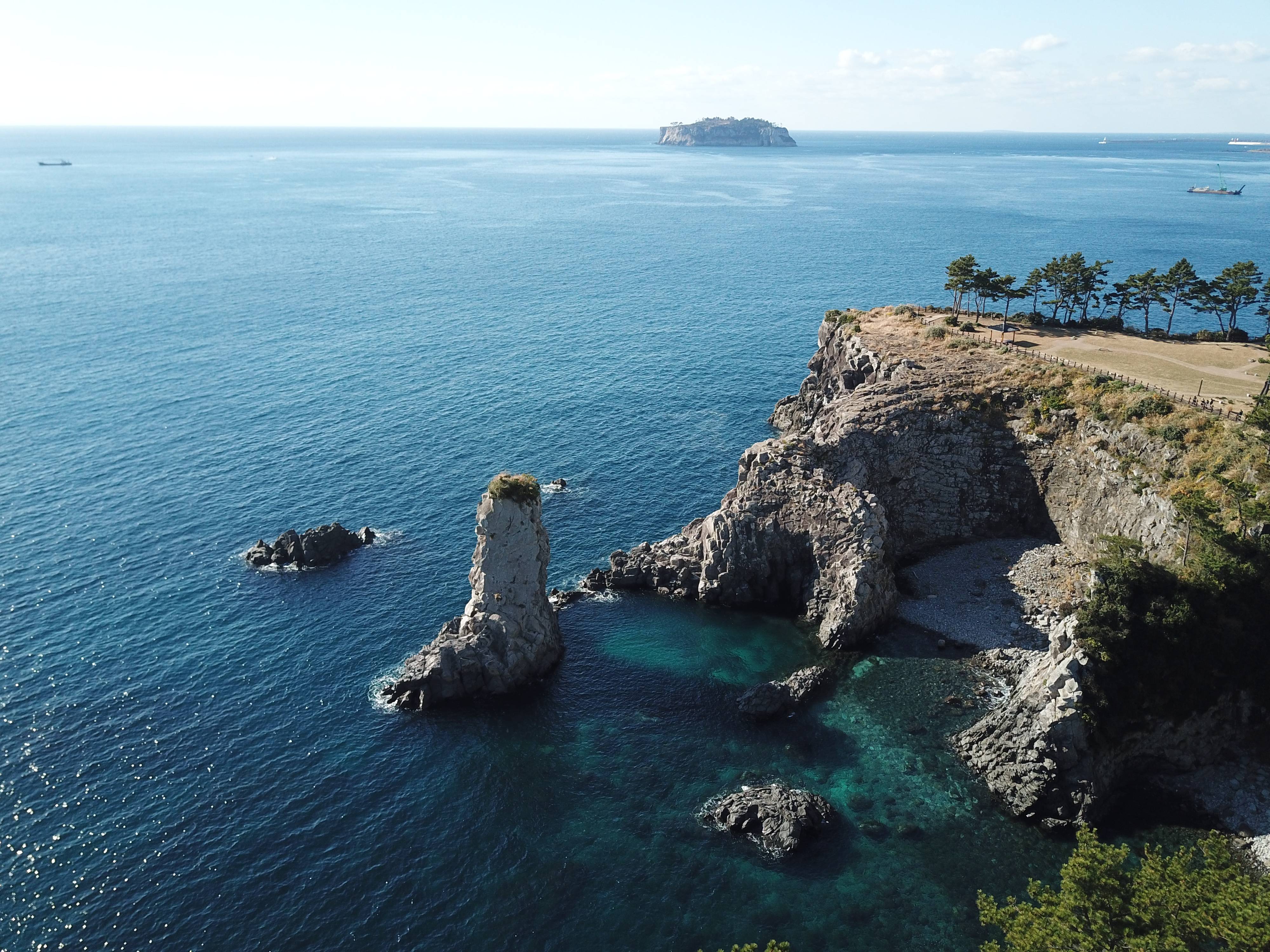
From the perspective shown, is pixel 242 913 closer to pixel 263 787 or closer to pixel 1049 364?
pixel 263 787

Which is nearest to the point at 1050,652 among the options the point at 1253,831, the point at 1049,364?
the point at 1253,831

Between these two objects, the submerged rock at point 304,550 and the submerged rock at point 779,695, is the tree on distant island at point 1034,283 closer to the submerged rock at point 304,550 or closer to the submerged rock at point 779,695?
the submerged rock at point 779,695

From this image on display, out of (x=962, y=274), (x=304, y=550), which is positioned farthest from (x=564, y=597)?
(x=962, y=274)

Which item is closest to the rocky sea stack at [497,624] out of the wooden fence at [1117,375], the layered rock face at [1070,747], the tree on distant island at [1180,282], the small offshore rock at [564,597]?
the small offshore rock at [564,597]

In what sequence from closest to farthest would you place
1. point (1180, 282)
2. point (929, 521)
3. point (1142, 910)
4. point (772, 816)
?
point (1142, 910) < point (772, 816) < point (929, 521) < point (1180, 282)

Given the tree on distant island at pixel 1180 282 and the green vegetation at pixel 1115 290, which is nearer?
the green vegetation at pixel 1115 290

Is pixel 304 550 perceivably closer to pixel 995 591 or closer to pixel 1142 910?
pixel 995 591
